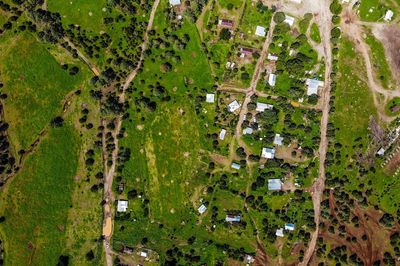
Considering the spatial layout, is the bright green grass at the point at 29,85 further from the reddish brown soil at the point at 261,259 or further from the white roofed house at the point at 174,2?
the reddish brown soil at the point at 261,259

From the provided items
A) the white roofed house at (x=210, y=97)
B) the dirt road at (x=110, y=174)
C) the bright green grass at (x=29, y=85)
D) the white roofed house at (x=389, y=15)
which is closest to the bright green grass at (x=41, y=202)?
the bright green grass at (x=29, y=85)

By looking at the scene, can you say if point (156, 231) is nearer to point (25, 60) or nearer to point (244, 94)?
point (244, 94)

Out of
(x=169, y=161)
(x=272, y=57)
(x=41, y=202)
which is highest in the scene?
(x=272, y=57)

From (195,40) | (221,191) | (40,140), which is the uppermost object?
(195,40)

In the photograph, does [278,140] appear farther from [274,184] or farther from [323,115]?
[323,115]

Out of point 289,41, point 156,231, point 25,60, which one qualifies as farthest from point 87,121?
point 289,41

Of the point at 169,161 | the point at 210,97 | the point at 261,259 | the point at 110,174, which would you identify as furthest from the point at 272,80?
the point at 110,174
